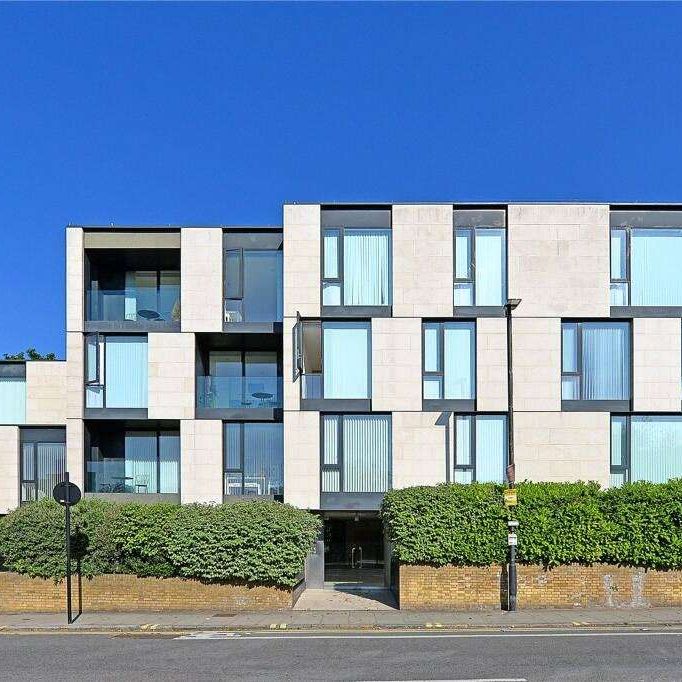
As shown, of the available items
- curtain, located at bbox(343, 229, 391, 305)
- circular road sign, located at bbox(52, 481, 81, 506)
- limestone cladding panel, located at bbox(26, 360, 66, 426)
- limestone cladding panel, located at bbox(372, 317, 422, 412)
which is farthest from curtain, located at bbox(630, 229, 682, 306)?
limestone cladding panel, located at bbox(26, 360, 66, 426)

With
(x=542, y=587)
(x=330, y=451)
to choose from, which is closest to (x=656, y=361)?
(x=542, y=587)

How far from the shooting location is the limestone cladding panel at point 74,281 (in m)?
20.1

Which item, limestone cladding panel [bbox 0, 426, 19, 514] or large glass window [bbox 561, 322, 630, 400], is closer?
large glass window [bbox 561, 322, 630, 400]

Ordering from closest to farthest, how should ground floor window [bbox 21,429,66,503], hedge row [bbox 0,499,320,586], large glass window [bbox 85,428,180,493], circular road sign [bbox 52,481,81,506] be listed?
circular road sign [bbox 52,481,81,506]
hedge row [bbox 0,499,320,586]
large glass window [bbox 85,428,180,493]
ground floor window [bbox 21,429,66,503]

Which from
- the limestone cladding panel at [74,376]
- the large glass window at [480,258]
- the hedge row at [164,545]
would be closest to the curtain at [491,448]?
the large glass window at [480,258]

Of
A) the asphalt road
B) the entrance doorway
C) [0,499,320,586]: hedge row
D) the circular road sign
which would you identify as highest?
the circular road sign

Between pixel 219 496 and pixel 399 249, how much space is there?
900cm

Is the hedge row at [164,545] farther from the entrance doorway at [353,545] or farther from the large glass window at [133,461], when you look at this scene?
the entrance doorway at [353,545]

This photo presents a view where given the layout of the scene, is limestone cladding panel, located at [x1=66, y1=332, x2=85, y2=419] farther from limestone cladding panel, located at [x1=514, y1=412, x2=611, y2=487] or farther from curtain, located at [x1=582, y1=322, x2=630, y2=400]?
curtain, located at [x1=582, y1=322, x2=630, y2=400]

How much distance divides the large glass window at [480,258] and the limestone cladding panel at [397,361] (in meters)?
1.73

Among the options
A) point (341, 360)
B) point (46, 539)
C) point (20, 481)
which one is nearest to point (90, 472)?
point (20, 481)

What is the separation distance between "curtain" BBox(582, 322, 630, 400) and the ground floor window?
16310 millimetres

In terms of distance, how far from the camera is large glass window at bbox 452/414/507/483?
757 inches

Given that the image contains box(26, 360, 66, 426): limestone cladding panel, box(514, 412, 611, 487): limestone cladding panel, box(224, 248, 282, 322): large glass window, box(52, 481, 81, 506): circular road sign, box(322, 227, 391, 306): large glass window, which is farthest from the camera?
box(26, 360, 66, 426): limestone cladding panel
